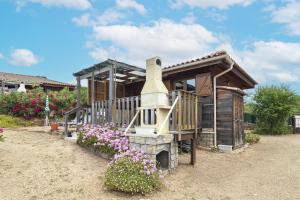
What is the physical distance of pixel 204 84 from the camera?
920 cm

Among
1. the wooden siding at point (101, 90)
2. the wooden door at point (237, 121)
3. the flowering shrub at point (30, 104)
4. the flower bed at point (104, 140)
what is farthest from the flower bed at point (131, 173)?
the flowering shrub at point (30, 104)

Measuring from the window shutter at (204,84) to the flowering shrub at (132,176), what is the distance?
15.5 ft

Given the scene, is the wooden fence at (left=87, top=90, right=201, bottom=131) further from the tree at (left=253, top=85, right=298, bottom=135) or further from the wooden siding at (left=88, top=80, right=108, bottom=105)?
the tree at (left=253, top=85, right=298, bottom=135)

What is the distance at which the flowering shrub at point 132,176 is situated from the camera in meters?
4.63

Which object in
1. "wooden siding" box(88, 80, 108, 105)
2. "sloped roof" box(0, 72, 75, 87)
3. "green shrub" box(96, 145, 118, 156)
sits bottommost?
"green shrub" box(96, 145, 118, 156)

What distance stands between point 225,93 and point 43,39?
912cm

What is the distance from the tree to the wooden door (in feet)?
24.9

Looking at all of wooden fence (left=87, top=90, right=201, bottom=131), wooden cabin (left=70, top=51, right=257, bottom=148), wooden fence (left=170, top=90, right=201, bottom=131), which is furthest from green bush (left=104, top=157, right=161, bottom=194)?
wooden cabin (left=70, top=51, right=257, bottom=148)

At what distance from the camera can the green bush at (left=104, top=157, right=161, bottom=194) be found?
4.62 m

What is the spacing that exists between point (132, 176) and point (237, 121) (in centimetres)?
610

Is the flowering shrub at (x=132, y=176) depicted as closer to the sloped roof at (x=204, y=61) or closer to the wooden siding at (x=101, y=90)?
the sloped roof at (x=204, y=61)

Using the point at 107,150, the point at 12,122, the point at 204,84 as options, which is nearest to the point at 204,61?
the point at 204,84

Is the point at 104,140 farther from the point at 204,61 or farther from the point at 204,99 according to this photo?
the point at 204,61

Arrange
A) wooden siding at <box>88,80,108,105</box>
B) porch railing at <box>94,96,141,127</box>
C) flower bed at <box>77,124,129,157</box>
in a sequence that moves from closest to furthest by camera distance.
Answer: flower bed at <box>77,124,129,157</box> → porch railing at <box>94,96,141,127</box> → wooden siding at <box>88,80,108,105</box>
